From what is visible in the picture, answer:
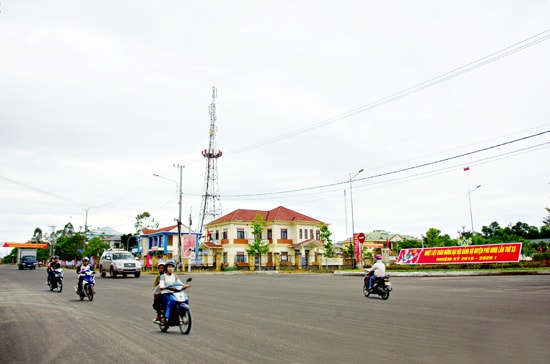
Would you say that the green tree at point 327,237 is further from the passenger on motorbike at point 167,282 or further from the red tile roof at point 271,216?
the passenger on motorbike at point 167,282

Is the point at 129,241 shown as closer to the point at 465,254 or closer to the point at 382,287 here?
the point at 465,254

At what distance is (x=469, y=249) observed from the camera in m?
34.3

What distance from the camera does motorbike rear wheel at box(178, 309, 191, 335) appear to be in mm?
8716

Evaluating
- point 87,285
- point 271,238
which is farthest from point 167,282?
point 271,238

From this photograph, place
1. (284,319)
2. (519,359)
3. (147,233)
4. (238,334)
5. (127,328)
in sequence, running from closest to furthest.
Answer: (519,359), (238,334), (127,328), (284,319), (147,233)

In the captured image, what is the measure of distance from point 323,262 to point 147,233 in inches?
1539

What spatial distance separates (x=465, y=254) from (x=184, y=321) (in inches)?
1236

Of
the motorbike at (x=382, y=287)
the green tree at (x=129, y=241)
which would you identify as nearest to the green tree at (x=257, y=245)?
the motorbike at (x=382, y=287)

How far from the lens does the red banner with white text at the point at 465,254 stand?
31830 mm

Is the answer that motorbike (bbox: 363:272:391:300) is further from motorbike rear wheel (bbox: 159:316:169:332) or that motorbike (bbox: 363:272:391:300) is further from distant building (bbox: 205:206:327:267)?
distant building (bbox: 205:206:327:267)

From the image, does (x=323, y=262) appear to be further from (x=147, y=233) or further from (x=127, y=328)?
(x=127, y=328)

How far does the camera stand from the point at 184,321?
8.86m

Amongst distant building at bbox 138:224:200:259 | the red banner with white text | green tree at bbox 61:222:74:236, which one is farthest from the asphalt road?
green tree at bbox 61:222:74:236

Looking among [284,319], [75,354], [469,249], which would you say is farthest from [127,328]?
[469,249]
